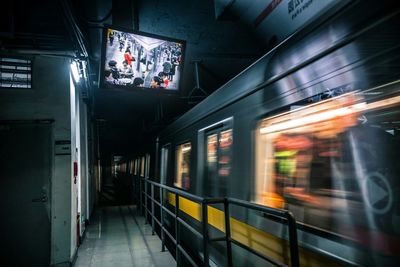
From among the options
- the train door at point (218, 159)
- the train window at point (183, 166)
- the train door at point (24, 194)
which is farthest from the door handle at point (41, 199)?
the train door at point (218, 159)

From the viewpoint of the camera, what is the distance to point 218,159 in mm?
3885

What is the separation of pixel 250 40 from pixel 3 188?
15.6ft

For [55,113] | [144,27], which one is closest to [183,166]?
[55,113]

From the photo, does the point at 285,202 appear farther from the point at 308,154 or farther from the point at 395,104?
the point at 395,104

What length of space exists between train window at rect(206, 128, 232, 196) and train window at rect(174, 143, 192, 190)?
0.90 meters

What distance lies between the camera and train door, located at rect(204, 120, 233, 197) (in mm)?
3545

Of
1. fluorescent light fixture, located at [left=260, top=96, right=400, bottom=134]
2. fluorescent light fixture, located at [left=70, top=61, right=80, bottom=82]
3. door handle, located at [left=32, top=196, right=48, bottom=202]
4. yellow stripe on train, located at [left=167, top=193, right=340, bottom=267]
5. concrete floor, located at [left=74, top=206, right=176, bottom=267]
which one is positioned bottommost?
concrete floor, located at [left=74, top=206, right=176, bottom=267]

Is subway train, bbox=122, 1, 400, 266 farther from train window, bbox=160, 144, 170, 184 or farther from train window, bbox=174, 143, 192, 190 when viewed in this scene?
train window, bbox=160, 144, 170, 184

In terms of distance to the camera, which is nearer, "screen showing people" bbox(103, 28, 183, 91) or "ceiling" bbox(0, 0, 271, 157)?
"ceiling" bbox(0, 0, 271, 157)

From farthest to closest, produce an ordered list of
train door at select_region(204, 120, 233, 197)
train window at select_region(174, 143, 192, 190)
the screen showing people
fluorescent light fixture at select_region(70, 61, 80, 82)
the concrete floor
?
the screen showing people
train window at select_region(174, 143, 192, 190)
fluorescent light fixture at select_region(70, 61, 80, 82)
the concrete floor
train door at select_region(204, 120, 233, 197)

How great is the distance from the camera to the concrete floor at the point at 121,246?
464 centimetres

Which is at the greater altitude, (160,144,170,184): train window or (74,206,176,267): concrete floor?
(160,144,170,184): train window

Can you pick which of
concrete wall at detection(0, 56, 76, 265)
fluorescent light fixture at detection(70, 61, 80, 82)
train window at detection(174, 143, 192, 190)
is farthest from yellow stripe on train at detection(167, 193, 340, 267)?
fluorescent light fixture at detection(70, 61, 80, 82)

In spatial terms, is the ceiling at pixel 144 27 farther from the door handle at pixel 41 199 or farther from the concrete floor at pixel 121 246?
the concrete floor at pixel 121 246
